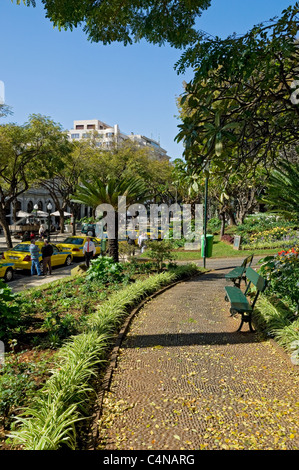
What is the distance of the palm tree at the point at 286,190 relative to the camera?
6617mm

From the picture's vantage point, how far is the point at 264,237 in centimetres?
2208

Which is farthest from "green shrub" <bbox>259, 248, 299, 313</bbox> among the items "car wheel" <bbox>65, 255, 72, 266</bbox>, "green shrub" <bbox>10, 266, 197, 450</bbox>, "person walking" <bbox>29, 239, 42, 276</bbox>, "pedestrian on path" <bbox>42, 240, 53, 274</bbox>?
"car wheel" <bbox>65, 255, 72, 266</bbox>

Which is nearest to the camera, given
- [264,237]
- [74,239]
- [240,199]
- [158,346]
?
[158,346]

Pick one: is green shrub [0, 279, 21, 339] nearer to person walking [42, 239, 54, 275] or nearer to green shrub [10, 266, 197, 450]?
green shrub [10, 266, 197, 450]

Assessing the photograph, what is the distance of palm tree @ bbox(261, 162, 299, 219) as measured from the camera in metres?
6.62

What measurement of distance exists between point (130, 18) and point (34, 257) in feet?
34.9

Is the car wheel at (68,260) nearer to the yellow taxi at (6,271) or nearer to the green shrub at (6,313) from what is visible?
the yellow taxi at (6,271)

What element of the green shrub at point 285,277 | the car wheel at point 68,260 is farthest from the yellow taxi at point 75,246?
the green shrub at point 285,277

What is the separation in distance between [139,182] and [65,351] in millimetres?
9385

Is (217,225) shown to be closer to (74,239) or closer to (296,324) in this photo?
(74,239)

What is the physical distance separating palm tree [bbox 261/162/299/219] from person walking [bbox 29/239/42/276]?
1032cm

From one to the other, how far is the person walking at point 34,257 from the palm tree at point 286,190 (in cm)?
1032

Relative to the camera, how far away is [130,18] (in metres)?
6.37
